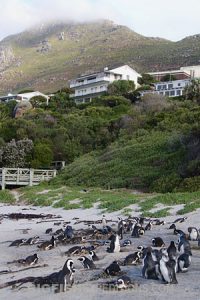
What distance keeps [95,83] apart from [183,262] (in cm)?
8607

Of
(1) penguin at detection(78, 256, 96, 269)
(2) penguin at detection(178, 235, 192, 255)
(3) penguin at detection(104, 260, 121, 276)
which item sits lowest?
(1) penguin at detection(78, 256, 96, 269)

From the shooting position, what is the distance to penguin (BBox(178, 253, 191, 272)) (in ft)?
35.8

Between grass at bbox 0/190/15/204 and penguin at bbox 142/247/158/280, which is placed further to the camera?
grass at bbox 0/190/15/204

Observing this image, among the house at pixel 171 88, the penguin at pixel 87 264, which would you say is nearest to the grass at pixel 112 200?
the penguin at pixel 87 264

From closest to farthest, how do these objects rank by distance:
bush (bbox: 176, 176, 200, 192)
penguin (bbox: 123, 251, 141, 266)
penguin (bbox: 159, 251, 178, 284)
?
penguin (bbox: 159, 251, 178, 284) → penguin (bbox: 123, 251, 141, 266) → bush (bbox: 176, 176, 200, 192)

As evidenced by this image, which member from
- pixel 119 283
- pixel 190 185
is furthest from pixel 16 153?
pixel 119 283

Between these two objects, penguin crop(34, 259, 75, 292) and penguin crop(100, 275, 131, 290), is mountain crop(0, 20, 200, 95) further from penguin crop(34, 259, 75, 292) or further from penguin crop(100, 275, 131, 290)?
penguin crop(100, 275, 131, 290)

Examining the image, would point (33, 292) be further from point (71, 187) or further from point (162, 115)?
point (162, 115)

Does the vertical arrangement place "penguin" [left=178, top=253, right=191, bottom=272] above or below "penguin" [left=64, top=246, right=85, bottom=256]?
above

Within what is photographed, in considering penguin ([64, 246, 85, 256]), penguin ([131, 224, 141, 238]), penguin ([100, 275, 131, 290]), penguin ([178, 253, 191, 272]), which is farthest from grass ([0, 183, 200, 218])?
penguin ([100, 275, 131, 290])

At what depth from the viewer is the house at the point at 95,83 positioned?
9288 centimetres

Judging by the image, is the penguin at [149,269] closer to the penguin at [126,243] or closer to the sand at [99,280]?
the sand at [99,280]

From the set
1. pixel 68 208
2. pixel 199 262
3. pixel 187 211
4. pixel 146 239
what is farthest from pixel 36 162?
pixel 199 262

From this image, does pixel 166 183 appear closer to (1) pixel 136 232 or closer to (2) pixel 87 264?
(1) pixel 136 232
